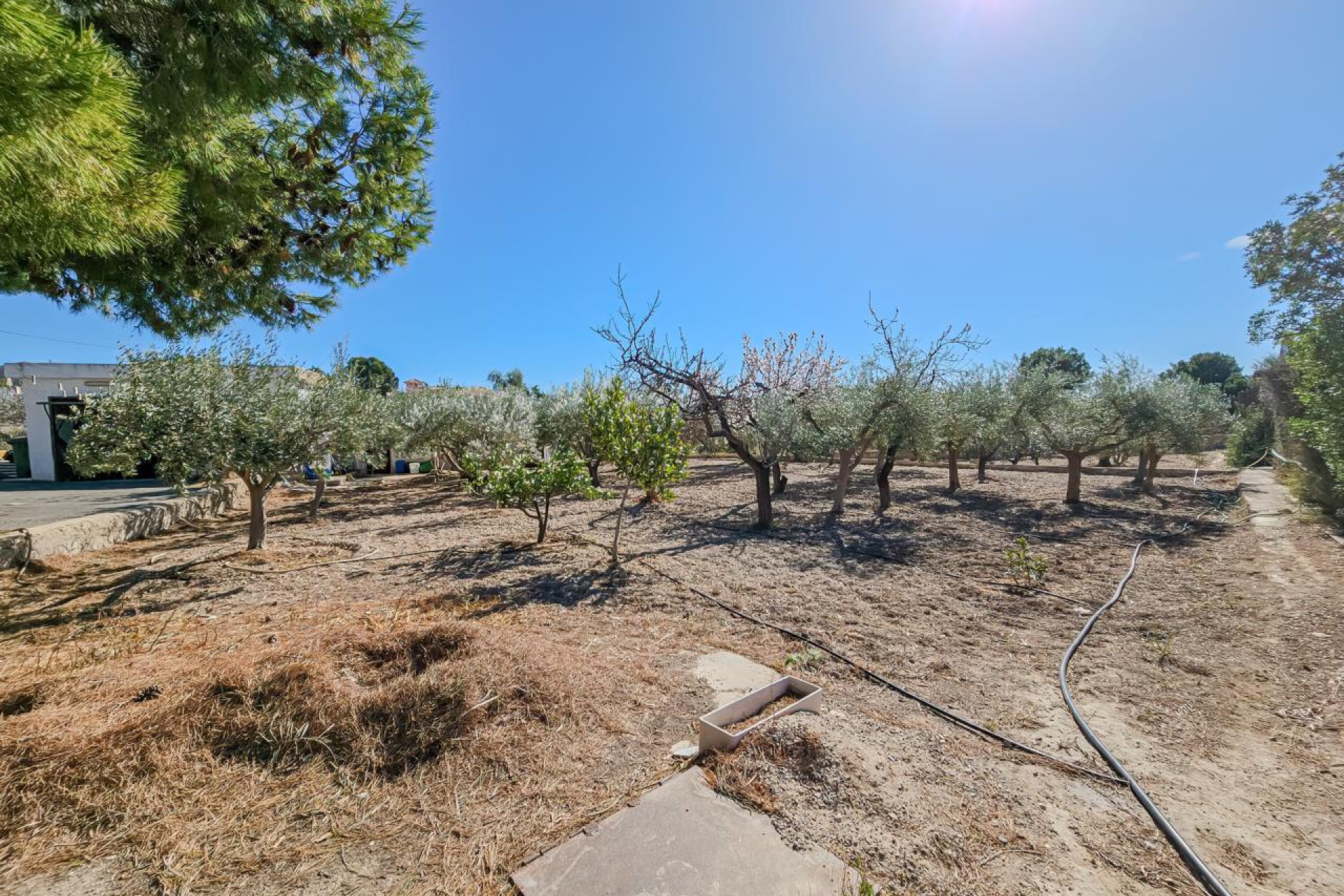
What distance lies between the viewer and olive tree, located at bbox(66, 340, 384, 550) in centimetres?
563

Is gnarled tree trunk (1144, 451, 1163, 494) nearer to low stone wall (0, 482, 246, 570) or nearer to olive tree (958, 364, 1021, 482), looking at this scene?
olive tree (958, 364, 1021, 482)

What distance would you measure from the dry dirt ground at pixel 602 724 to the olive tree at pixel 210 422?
4.78ft

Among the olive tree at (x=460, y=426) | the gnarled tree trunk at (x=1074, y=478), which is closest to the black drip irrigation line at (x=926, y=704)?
the olive tree at (x=460, y=426)

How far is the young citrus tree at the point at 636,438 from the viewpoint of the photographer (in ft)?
20.9

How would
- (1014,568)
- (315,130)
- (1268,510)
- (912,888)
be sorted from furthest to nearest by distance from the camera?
(1268,510) → (1014,568) → (315,130) → (912,888)

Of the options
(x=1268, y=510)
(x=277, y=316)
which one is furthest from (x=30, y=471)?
(x=1268, y=510)

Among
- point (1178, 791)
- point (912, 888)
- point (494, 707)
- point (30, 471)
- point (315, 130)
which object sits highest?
point (315, 130)

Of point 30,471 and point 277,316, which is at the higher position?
point 277,316

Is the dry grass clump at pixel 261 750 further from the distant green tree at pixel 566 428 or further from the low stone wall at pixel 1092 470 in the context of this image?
the low stone wall at pixel 1092 470

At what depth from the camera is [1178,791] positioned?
8.41 feet

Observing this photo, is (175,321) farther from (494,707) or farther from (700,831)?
(700,831)

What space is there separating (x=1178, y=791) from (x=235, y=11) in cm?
591

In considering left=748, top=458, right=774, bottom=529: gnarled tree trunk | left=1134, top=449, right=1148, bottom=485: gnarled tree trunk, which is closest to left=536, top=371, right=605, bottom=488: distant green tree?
left=748, top=458, right=774, bottom=529: gnarled tree trunk

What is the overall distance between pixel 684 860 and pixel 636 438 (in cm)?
480
